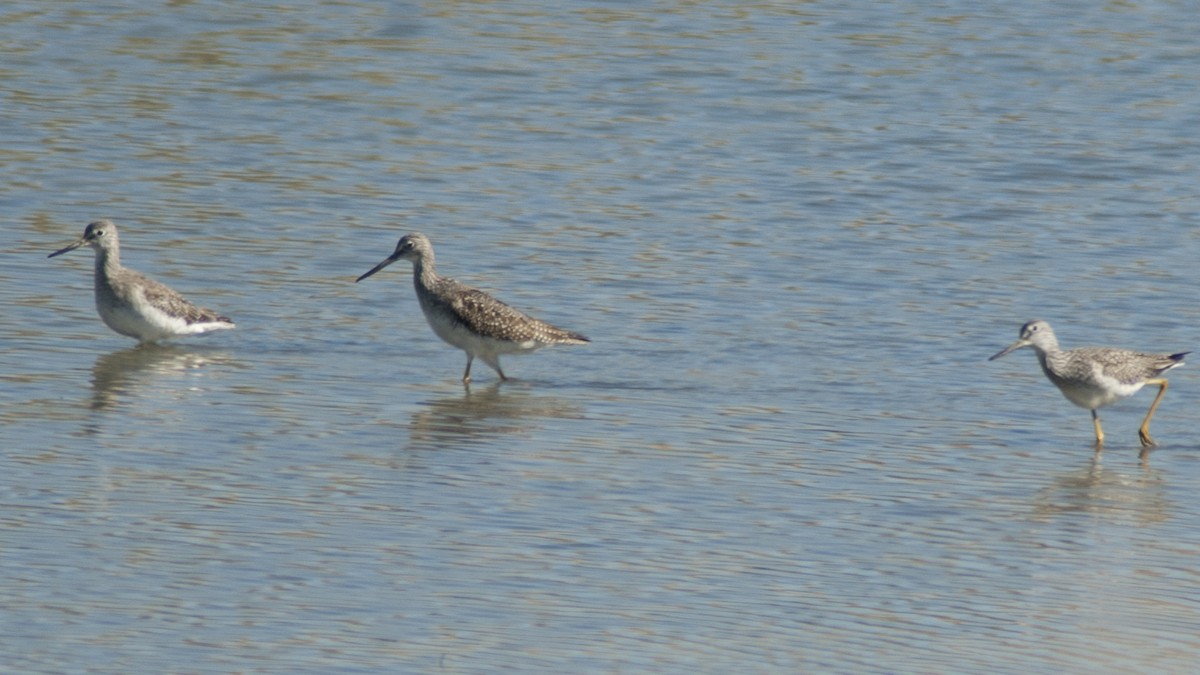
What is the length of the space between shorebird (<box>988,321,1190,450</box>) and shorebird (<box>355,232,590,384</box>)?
2.77 m

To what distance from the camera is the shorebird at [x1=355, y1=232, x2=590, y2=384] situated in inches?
506

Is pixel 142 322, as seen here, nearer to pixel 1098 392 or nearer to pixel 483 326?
pixel 483 326

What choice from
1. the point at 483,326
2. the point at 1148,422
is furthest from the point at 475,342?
the point at 1148,422

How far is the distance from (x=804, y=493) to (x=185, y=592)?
3.09m

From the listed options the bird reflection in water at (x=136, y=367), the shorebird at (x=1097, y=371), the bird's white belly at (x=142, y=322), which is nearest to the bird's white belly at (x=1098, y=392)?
the shorebird at (x=1097, y=371)

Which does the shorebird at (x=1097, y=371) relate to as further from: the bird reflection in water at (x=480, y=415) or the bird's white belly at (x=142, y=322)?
the bird's white belly at (x=142, y=322)

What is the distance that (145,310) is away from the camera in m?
13.2

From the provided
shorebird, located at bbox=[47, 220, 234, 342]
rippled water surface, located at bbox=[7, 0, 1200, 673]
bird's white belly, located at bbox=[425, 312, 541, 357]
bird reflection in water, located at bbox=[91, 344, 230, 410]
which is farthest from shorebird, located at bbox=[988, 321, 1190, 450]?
shorebird, located at bbox=[47, 220, 234, 342]

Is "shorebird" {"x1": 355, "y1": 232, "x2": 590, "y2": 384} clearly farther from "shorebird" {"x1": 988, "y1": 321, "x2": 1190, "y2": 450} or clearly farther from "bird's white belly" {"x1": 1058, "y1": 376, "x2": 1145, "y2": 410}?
"bird's white belly" {"x1": 1058, "y1": 376, "x2": 1145, "y2": 410}

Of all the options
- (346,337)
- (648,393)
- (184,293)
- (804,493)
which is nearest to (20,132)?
(184,293)

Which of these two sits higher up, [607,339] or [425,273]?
[425,273]

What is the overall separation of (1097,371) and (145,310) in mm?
5662

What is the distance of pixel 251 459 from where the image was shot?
9.99 m

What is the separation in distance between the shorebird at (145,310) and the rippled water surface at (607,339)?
0.59 ft
